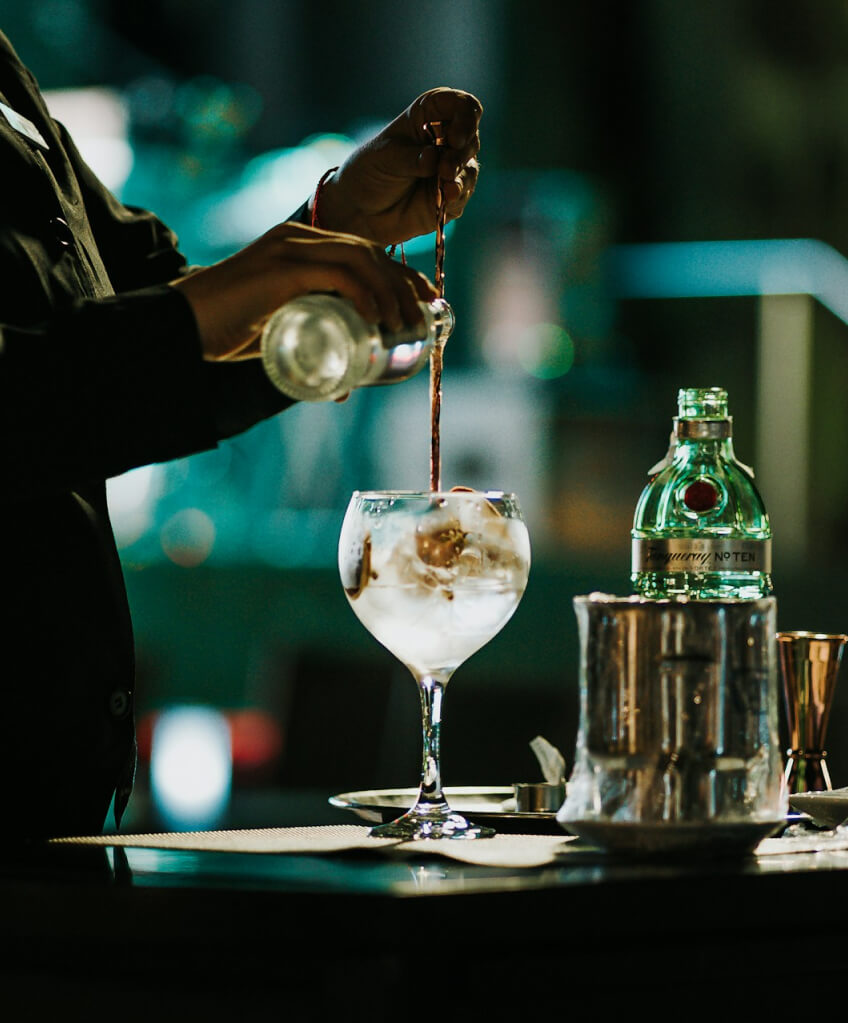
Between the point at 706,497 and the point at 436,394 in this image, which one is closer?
the point at 436,394

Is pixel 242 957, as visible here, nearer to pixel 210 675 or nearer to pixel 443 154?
pixel 443 154

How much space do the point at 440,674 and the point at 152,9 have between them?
464 cm

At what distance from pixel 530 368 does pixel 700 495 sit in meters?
3.17

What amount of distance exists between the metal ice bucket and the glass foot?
0.46 feet

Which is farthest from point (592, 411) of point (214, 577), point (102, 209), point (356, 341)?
point (356, 341)

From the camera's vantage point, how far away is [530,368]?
14.5 ft

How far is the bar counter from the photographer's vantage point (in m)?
0.65

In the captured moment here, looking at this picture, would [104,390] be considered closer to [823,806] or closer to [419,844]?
[419,844]

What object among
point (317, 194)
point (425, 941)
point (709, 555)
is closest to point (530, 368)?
point (317, 194)

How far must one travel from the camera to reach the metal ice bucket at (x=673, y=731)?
791 millimetres

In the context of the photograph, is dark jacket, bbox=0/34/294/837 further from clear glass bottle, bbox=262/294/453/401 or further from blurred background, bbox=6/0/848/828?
blurred background, bbox=6/0/848/828

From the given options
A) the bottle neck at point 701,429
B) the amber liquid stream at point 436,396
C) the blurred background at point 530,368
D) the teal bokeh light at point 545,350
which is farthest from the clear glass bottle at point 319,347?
the teal bokeh light at point 545,350

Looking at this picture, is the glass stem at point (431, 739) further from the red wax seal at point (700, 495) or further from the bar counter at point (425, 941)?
the red wax seal at point (700, 495)

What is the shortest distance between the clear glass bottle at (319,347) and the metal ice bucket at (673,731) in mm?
199
